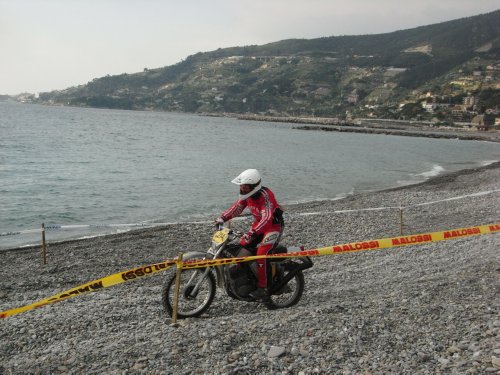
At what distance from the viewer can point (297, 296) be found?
762cm

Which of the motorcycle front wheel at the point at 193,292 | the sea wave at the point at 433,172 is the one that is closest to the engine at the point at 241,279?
the motorcycle front wheel at the point at 193,292

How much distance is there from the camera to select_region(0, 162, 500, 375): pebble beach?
17.2 ft

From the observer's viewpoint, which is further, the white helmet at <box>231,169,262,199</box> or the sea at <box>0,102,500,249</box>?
the sea at <box>0,102,500,249</box>

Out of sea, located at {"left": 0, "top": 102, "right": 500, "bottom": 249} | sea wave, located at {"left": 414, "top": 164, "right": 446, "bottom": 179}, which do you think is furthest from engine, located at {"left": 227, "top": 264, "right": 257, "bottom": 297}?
sea wave, located at {"left": 414, "top": 164, "right": 446, "bottom": 179}

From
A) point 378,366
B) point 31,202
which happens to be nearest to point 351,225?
point 378,366

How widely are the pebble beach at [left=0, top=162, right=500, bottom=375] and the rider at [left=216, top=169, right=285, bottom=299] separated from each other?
1.93 feet

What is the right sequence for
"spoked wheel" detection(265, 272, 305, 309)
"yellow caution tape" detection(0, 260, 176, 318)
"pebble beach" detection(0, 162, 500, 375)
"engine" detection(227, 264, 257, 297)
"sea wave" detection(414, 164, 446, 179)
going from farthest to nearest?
"sea wave" detection(414, 164, 446, 179) < "spoked wheel" detection(265, 272, 305, 309) < "engine" detection(227, 264, 257, 297) < "yellow caution tape" detection(0, 260, 176, 318) < "pebble beach" detection(0, 162, 500, 375)

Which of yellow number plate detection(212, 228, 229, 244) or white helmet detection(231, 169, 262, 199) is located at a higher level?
white helmet detection(231, 169, 262, 199)

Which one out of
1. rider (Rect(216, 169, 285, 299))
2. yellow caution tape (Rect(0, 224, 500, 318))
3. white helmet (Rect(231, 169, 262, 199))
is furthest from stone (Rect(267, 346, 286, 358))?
white helmet (Rect(231, 169, 262, 199))

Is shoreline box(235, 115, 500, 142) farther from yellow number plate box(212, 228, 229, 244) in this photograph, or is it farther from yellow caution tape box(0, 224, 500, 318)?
yellow number plate box(212, 228, 229, 244)

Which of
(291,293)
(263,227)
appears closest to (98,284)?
(263,227)

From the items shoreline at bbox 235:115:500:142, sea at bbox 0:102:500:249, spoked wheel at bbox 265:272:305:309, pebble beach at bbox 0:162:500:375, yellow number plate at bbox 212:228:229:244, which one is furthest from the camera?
shoreline at bbox 235:115:500:142

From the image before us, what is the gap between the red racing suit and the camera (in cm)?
707

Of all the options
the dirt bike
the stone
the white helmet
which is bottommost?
the stone
